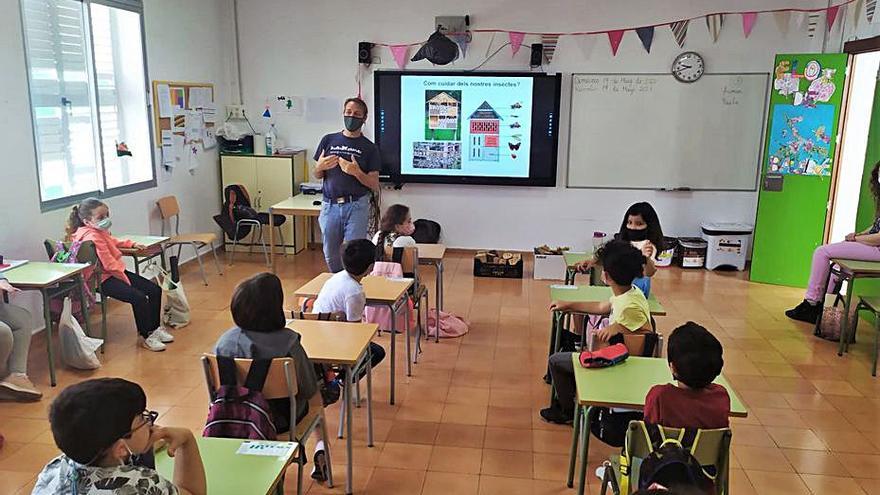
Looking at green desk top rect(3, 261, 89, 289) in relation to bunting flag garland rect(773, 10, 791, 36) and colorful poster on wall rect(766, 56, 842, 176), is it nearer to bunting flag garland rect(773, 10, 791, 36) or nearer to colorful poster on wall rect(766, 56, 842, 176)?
colorful poster on wall rect(766, 56, 842, 176)

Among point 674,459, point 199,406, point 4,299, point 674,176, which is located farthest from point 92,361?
point 674,176

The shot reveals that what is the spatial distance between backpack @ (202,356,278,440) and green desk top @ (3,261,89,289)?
2228 mm

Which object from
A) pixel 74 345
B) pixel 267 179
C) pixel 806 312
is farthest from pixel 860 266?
pixel 267 179

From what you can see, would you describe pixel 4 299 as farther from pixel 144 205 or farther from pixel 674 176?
pixel 674 176

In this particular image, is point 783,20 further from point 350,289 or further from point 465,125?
point 350,289

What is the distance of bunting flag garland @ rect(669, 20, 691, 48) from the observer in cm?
708

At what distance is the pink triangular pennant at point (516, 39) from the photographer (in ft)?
23.9

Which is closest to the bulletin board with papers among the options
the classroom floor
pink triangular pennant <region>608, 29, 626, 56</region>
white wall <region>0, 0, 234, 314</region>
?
white wall <region>0, 0, 234, 314</region>

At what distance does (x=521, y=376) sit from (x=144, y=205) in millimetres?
3920

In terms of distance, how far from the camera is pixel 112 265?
4762mm

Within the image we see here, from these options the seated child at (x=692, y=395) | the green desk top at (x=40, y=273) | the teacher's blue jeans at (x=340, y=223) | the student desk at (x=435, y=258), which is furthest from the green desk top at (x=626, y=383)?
the green desk top at (x=40, y=273)

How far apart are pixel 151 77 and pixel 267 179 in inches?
65.1

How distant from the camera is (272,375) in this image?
95.4 inches

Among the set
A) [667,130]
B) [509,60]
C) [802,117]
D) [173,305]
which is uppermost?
[509,60]
